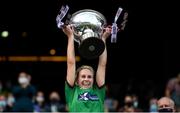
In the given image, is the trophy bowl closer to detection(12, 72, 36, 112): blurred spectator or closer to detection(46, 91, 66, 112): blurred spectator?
→ detection(12, 72, 36, 112): blurred spectator

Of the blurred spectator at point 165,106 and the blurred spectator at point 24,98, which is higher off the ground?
the blurred spectator at point 24,98

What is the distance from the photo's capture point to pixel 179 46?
1923cm

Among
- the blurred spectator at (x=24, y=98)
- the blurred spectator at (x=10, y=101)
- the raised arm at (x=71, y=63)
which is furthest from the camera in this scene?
the blurred spectator at (x=10, y=101)

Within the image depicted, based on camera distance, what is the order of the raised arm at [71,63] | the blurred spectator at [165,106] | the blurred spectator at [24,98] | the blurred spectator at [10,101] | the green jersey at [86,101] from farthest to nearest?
the blurred spectator at [10,101]
the blurred spectator at [24,98]
the blurred spectator at [165,106]
the raised arm at [71,63]
the green jersey at [86,101]

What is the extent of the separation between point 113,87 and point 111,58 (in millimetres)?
928

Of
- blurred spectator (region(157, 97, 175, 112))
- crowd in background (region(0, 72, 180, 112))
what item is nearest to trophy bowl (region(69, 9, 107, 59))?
blurred spectator (region(157, 97, 175, 112))

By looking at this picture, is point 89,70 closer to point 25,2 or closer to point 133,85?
point 25,2

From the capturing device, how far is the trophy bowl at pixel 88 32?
314 inches

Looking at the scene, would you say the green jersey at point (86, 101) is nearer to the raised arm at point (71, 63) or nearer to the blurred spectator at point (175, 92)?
the raised arm at point (71, 63)

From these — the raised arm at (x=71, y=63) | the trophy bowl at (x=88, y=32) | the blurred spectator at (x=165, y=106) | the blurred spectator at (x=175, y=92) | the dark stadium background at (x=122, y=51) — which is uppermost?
the dark stadium background at (x=122, y=51)

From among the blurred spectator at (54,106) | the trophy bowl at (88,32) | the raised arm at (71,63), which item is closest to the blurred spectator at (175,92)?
the blurred spectator at (54,106)

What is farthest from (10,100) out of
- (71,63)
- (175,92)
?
(71,63)

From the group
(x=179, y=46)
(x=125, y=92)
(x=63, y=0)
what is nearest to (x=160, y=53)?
(x=179, y=46)

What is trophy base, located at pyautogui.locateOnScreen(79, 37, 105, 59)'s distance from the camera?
7.96m
